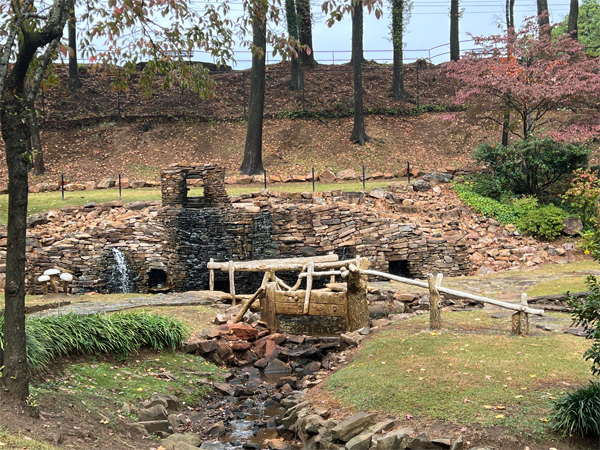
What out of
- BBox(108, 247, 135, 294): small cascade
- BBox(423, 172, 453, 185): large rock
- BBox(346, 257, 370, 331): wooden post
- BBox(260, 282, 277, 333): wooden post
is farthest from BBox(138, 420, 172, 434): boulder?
BBox(423, 172, 453, 185): large rock

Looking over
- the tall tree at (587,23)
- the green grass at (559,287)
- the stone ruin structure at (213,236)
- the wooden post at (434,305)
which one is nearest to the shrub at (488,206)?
the stone ruin structure at (213,236)

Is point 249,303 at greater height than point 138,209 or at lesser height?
lesser

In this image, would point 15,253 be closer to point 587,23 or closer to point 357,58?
point 357,58

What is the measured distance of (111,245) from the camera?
19094mm

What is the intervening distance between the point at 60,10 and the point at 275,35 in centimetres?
281

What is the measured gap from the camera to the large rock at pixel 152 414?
8242 millimetres

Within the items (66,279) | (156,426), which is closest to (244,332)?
(156,426)

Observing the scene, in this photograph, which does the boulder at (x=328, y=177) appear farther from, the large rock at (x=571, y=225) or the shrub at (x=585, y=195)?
the large rock at (x=571, y=225)

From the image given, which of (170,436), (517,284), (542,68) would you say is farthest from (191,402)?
(542,68)

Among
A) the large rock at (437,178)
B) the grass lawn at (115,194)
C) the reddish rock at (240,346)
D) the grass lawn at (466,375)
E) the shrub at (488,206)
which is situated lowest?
the reddish rock at (240,346)

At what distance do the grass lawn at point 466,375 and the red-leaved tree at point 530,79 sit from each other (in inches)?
590

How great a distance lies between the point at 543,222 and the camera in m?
20.9

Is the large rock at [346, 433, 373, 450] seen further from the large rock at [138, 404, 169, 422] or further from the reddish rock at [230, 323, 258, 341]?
the reddish rock at [230, 323, 258, 341]

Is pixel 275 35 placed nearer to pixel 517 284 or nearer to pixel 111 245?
pixel 517 284
